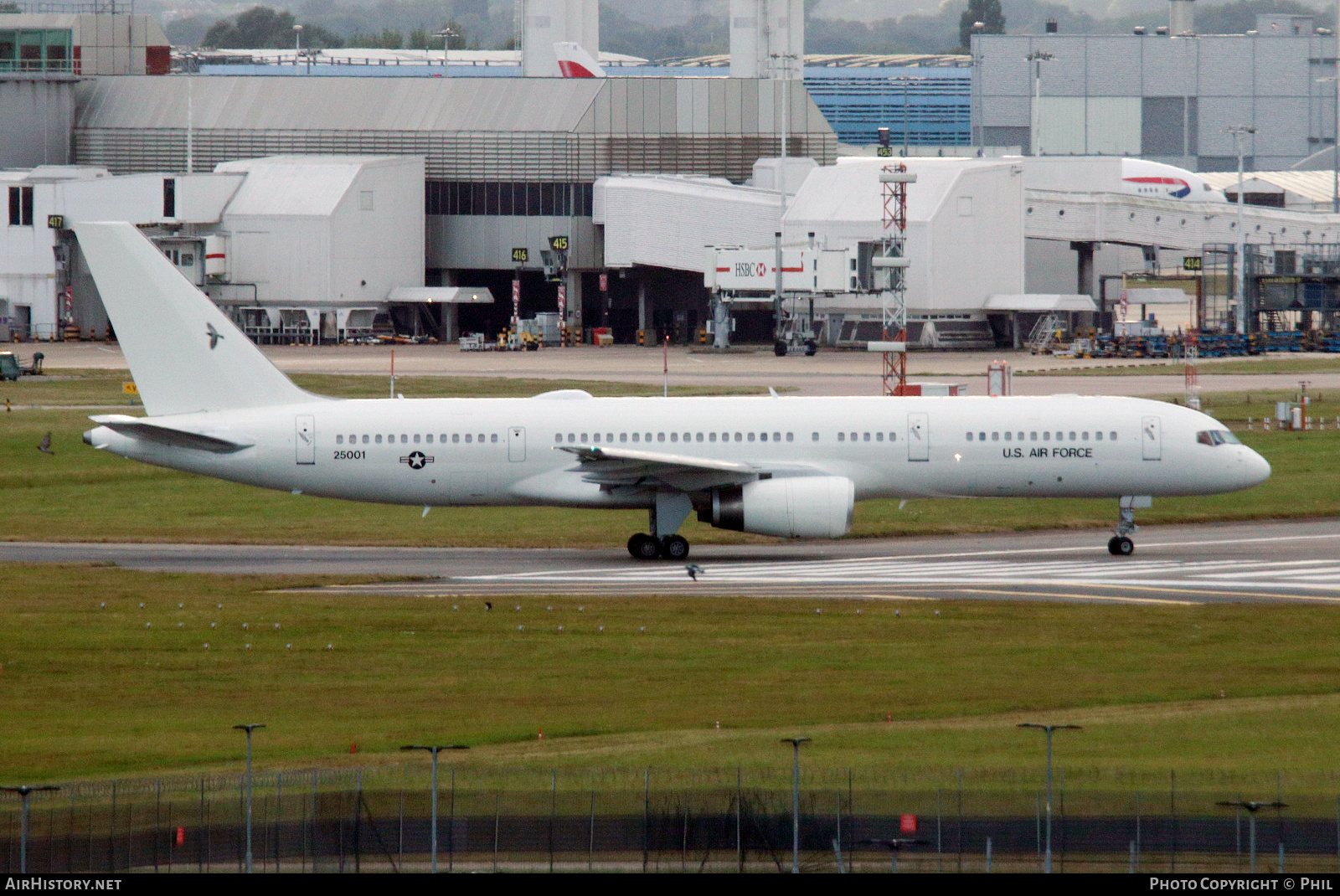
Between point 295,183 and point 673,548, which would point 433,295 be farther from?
point 673,548

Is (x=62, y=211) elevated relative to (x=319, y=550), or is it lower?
elevated

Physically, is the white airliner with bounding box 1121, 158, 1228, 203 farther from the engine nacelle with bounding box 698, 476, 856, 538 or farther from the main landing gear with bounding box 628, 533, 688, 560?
the engine nacelle with bounding box 698, 476, 856, 538

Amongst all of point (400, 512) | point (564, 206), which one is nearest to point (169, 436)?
point (400, 512)

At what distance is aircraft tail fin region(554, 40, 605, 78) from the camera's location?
142875 mm

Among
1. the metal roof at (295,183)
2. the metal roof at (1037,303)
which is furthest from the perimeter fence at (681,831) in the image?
the metal roof at (295,183)

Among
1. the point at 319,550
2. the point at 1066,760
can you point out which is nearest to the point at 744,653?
the point at 1066,760

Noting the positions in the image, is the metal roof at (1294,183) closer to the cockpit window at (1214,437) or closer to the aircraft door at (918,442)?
the cockpit window at (1214,437)

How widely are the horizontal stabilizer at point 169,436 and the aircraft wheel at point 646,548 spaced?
10399 mm

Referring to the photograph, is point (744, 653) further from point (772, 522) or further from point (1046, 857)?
point (1046, 857)

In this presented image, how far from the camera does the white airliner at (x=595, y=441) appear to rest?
4619 cm

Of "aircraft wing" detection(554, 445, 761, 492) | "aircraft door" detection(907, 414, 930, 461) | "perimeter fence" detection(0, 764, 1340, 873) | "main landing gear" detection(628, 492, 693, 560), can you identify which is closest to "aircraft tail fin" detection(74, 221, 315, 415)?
"aircraft wing" detection(554, 445, 761, 492)

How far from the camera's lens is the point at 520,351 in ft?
404

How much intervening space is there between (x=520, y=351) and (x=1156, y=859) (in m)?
106

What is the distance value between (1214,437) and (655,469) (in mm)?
14930
